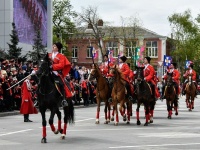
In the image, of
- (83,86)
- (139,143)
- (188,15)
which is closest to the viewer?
(139,143)

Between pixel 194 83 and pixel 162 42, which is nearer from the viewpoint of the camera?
pixel 194 83

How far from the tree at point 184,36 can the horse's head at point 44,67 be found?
3931 inches

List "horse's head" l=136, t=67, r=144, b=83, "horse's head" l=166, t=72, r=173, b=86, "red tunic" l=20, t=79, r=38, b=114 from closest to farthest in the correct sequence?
"horse's head" l=136, t=67, r=144, b=83 < "red tunic" l=20, t=79, r=38, b=114 < "horse's head" l=166, t=72, r=173, b=86

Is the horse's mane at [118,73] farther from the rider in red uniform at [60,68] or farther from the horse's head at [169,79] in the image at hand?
the horse's head at [169,79]

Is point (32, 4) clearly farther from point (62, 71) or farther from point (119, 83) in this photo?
point (62, 71)

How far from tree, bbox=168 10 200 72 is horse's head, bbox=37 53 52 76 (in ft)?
328

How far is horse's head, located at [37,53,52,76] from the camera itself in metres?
16.5

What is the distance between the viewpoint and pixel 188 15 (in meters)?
119

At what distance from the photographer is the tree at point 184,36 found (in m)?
116

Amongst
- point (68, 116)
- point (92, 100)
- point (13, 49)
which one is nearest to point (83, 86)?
point (92, 100)

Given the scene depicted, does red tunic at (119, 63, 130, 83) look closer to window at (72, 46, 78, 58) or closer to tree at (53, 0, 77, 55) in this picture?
tree at (53, 0, 77, 55)

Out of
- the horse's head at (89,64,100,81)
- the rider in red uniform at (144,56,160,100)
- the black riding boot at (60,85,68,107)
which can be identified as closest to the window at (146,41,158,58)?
the rider in red uniform at (144,56,160,100)

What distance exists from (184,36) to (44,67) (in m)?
104

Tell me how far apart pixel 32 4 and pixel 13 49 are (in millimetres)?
14994
